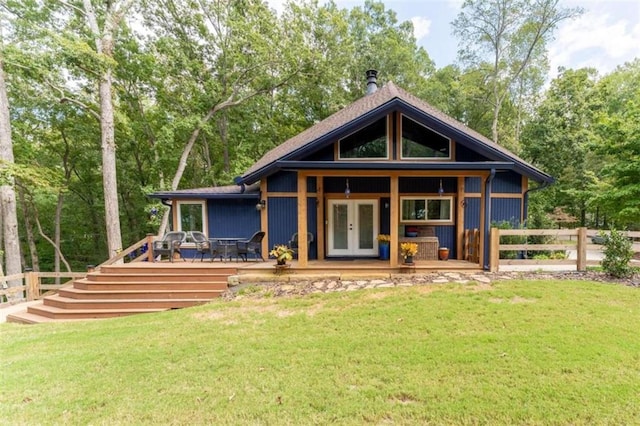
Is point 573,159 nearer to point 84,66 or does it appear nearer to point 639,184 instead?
point 639,184

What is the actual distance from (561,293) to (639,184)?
700 centimetres

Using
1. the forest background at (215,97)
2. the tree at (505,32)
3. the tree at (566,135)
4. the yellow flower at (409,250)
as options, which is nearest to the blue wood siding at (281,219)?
the yellow flower at (409,250)

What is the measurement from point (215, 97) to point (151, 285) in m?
10.8

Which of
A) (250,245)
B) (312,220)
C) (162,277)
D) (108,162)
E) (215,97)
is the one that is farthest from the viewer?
(215,97)

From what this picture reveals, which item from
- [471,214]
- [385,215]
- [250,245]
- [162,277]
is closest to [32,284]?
[162,277]

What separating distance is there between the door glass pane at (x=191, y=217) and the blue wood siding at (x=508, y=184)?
32.8ft

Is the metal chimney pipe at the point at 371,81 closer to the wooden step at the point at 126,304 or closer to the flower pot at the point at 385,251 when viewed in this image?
the flower pot at the point at 385,251

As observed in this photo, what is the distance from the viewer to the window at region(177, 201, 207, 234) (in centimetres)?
968

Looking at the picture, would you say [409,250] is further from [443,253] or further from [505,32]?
[505,32]

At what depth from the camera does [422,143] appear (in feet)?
26.3

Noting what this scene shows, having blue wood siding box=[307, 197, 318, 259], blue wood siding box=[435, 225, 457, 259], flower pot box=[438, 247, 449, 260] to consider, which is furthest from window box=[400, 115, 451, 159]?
blue wood siding box=[307, 197, 318, 259]

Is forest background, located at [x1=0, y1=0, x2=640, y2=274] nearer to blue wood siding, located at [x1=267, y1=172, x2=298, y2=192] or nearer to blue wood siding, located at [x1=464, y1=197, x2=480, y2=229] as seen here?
blue wood siding, located at [x1=464, y1=197, x2=480, y2=229]

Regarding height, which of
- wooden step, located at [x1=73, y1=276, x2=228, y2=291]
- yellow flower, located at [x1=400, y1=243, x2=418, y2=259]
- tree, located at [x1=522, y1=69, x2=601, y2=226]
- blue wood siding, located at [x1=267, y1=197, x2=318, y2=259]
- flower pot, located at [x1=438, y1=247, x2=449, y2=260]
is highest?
tree, located at [x1=522, y1=69, x2=601, y2=226]

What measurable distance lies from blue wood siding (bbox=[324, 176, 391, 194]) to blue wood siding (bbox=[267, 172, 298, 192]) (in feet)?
3.52
